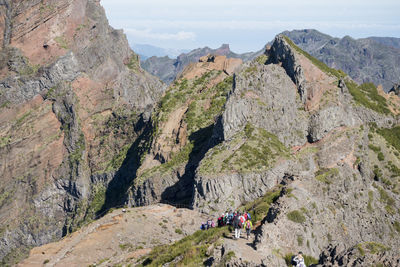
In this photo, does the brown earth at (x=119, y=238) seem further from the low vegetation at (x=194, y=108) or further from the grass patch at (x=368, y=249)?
the grass patch at (x=368, y=249)

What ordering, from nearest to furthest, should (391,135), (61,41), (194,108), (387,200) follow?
Result: (387,200)
(391,135)
(194,108)
(61,41)

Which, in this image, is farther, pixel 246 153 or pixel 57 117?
pixel 57 117

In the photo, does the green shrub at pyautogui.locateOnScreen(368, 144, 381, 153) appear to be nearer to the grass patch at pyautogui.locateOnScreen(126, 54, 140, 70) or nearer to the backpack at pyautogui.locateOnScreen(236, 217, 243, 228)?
the backpack at pyautogui.locateOnScreen(236, 217, 243, 228)

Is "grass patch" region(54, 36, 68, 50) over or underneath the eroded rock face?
over

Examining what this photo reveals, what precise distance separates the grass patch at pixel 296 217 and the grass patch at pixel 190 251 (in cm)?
533

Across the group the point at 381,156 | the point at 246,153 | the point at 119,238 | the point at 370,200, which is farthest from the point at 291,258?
the point at 381,156

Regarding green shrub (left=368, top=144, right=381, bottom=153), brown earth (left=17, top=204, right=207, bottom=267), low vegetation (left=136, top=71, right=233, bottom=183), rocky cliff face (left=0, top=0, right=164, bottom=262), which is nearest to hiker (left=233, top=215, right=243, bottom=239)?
brown earth (left=17, top=204, right=207, bottom=267)

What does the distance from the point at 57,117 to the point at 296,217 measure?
3930 inches

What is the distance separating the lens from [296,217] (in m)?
29.5

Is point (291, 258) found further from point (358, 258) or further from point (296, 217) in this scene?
point (358, 258)

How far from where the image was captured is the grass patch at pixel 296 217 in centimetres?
2936

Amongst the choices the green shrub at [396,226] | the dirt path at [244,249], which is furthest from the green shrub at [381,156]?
the dirt path at [244,249]

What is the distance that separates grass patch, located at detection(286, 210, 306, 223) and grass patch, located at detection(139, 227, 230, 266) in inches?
210

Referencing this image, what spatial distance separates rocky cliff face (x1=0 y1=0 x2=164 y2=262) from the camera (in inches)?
4067
